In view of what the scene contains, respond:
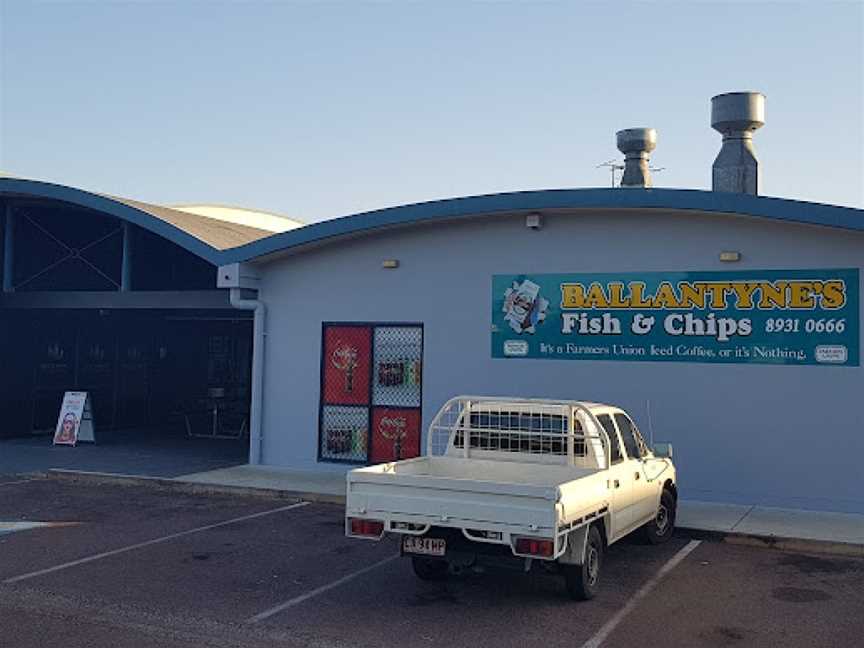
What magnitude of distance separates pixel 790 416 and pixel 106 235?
14492 millimetres

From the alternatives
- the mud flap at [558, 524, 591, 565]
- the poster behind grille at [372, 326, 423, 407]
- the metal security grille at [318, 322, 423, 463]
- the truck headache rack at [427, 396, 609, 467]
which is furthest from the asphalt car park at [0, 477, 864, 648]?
the poster behind grille at [372, 326, 423, 407]

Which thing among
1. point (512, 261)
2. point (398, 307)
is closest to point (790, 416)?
point (512, 261)

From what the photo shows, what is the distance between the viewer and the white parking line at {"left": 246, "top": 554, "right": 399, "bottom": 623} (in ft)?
26.5

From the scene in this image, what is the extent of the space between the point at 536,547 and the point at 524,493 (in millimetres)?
448

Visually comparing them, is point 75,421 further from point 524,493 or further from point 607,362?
point 524,493

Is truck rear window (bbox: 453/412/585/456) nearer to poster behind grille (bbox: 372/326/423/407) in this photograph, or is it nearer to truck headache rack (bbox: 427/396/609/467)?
truck headache rack (bbox: 427/396/609/467)

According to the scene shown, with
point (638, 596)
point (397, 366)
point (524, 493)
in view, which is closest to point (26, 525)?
point (397, 366)

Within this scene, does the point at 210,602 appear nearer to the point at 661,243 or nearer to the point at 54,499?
the point at 54,499

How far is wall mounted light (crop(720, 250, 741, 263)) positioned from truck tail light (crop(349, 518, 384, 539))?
7286mm

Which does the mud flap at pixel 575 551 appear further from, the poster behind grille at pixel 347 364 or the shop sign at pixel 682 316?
the poster behind grille at pixel 347 364

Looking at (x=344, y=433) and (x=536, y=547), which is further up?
(x=344, y=433)

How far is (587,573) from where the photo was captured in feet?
28.0

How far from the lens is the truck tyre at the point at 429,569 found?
9.16m

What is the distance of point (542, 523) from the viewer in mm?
7707
